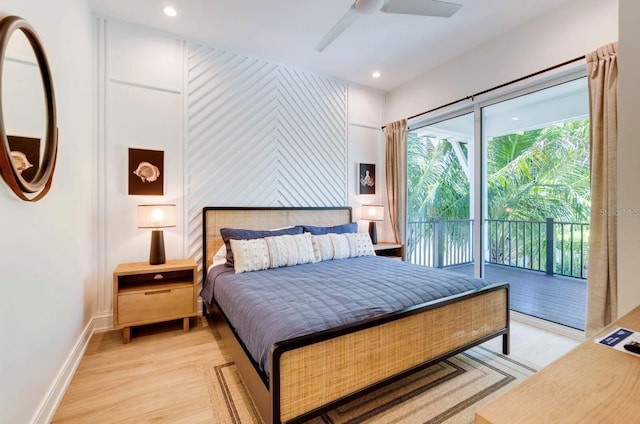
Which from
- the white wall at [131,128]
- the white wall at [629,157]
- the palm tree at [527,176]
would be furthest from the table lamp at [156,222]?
the palm tree at [527,176]

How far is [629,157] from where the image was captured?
1624mm

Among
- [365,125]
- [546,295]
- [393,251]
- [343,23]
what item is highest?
[343,23]

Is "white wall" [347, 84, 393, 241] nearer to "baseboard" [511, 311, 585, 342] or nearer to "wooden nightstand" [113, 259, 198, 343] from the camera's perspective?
"baseboard" [511, 311, 585, 342]

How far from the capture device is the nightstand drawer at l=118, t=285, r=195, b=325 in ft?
8.57

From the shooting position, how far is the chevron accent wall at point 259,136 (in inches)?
132

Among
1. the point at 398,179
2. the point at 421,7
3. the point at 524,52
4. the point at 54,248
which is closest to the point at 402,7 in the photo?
the point at 421,7

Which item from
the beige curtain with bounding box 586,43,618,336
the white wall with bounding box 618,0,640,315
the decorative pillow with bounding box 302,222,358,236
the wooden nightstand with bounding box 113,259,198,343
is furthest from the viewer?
the decorative pillow with bounding box 302,222,358,236

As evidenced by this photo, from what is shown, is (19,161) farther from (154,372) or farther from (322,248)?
(322,248)

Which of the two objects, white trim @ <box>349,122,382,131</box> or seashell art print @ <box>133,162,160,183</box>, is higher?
white trim @ <box>349,122,382,131</box>

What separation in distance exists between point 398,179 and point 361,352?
3222 mm

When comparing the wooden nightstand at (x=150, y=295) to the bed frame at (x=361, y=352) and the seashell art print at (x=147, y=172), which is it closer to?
the bed frame at (x=361, y=352)

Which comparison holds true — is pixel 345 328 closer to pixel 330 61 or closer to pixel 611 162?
pixel 611 162

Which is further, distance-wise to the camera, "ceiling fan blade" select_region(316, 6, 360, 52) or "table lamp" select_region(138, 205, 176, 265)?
"table lamp" select_region(138, 205, 176, 265)

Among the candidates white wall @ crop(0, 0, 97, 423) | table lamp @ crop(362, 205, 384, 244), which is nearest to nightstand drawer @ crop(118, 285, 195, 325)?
white wall @ crop(0, 0, 97, 423)
